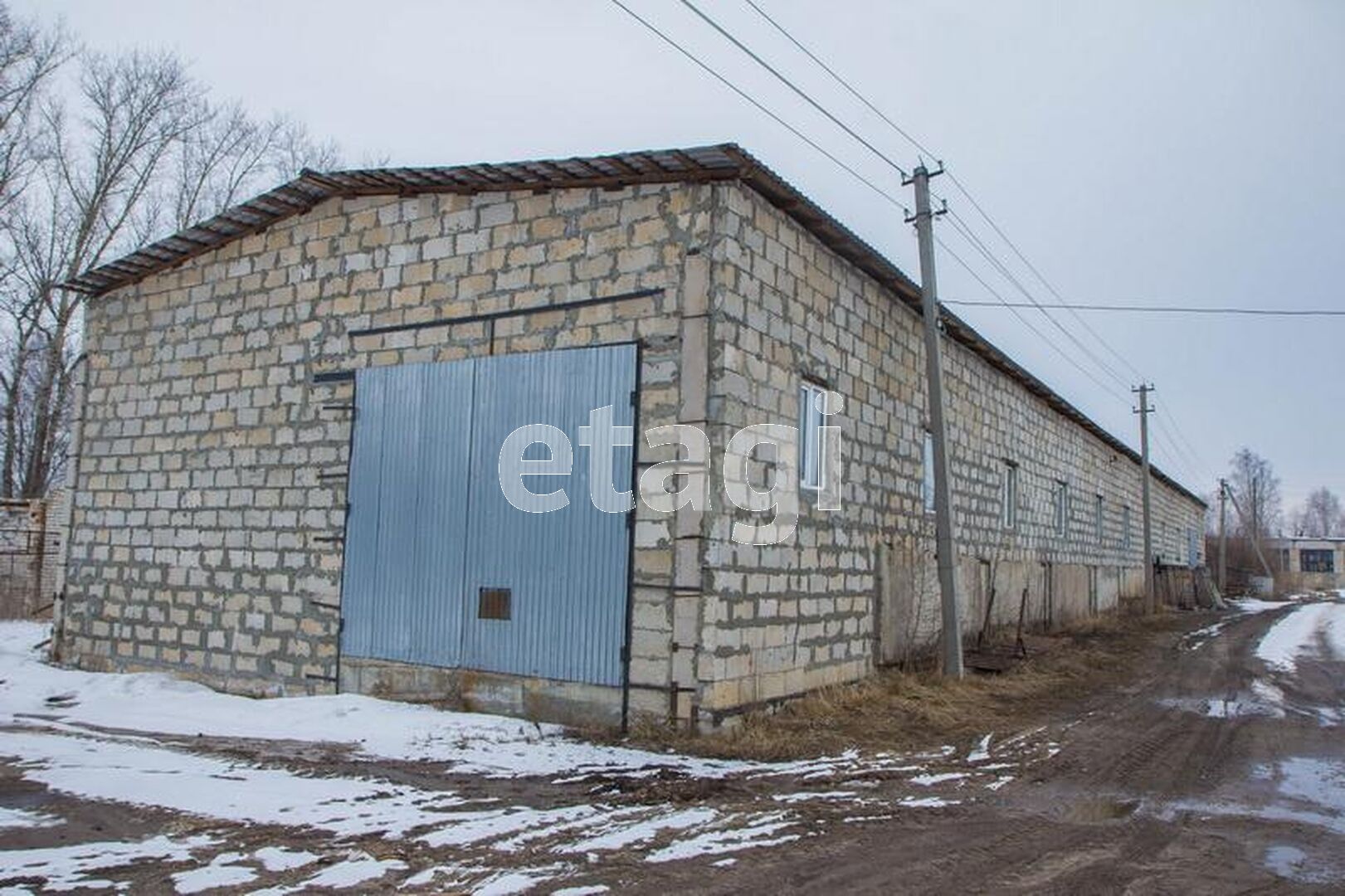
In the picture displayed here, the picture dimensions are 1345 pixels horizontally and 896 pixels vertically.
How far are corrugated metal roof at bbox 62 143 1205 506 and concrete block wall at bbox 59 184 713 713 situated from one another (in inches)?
6.1

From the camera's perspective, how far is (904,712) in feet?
31.3

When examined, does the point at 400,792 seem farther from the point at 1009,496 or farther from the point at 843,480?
the point at 1009,496

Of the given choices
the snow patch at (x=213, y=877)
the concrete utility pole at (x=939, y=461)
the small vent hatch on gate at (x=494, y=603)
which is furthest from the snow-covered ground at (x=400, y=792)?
the concrete utility pole at (x=939, y=461)

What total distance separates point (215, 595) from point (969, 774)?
8530 millimetres

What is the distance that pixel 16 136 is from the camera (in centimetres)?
2530

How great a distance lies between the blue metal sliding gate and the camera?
27.7 ft

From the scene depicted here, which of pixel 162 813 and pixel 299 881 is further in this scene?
pixel 162 813

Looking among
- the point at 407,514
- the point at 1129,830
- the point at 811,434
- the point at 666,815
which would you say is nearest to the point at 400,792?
the point at 666,815

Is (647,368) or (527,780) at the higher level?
(647,368)

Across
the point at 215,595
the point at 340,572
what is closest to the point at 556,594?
the point at 340,572

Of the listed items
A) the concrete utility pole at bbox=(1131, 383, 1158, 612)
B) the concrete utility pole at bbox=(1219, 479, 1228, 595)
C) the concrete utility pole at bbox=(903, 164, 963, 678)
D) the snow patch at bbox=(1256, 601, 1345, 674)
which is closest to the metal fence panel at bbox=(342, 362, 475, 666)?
the concrete utility pole at bbox=(903, 164, 963, 678)

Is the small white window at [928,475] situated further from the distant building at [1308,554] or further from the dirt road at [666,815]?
the distant building at [1308,554]

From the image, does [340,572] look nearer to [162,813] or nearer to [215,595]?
[215,595]

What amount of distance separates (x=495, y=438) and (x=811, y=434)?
326 centimetres
